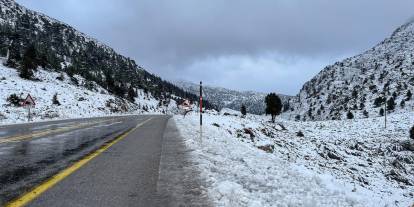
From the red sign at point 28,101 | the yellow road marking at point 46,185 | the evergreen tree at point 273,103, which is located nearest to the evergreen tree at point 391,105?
the evergreen tree at point 273,103

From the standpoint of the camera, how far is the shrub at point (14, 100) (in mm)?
47188

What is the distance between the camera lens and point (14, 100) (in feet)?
156

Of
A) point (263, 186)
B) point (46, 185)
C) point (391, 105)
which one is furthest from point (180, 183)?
point (391, 105)

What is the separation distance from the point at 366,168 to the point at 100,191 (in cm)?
2394

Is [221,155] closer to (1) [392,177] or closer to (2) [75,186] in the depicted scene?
(2) [75,186]

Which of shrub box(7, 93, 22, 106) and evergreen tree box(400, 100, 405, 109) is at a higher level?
evergreen tree box(400, 100, 405, 109)

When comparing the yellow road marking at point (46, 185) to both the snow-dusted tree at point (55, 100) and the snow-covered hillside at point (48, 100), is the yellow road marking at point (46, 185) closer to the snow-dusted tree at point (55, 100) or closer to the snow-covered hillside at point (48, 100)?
the snow-covered hillside at point (48, 100)

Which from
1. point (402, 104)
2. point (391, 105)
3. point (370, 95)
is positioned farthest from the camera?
point (370, 95)

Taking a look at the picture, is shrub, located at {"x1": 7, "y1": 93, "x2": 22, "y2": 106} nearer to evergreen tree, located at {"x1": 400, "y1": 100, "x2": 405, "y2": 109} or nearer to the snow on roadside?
the snow on roadside

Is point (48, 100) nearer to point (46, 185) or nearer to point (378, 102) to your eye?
point (46, 185)

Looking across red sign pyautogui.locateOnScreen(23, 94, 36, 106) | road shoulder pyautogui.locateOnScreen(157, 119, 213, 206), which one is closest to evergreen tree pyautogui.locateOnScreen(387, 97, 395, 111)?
red sign pyautogui.locateOnScreen(23, 94, 36, 106)

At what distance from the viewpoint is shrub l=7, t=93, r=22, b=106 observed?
155ft

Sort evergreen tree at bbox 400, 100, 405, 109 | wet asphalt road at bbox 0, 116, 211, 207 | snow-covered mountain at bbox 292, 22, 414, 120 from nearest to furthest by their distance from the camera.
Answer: wet asphalt road at bbox 0, 116, 211, 207, evergreen tree at bbox 400, 100, 405, 109, snow-covered mountain at bbox 292, 22, 414, 120

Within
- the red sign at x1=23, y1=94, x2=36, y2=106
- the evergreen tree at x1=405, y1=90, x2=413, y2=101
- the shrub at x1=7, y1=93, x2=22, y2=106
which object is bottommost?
the red sign at x1=23, y1=94, x2=36, y2=106
